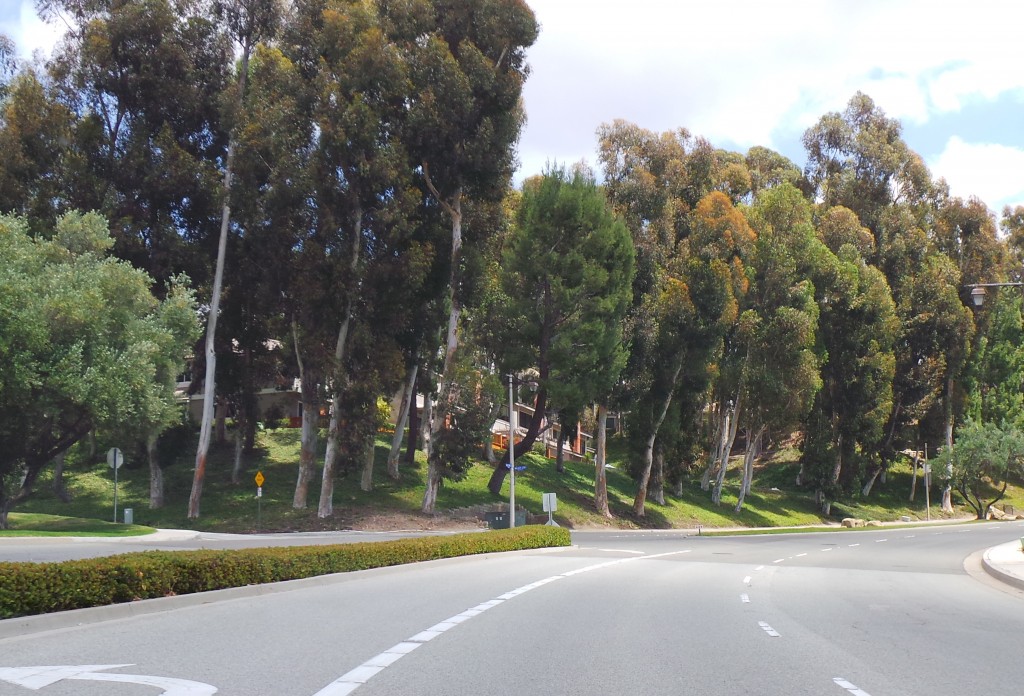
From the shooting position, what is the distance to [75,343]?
1267 inches

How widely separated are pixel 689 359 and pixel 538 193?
12874mm

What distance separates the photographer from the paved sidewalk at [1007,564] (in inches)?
732

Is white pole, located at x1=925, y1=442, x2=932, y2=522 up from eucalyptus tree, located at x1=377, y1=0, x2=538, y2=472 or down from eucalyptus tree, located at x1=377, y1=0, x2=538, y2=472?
down

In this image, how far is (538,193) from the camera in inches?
1731

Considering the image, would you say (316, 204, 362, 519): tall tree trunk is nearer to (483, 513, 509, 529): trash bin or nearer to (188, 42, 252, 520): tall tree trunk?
(188, 42, 252, 520): tall tree trunk

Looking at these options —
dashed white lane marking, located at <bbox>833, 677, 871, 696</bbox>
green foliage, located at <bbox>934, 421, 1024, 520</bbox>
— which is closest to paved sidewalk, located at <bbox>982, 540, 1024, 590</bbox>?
dashed white lane marking, located at <bbox>833, 677, 871, 696</bbox>

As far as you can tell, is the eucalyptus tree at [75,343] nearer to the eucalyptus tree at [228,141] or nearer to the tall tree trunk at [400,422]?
the eucalyptus tree at [228,141]

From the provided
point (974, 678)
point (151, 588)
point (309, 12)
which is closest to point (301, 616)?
point (151, 588)

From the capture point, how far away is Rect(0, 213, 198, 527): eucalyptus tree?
30.5 m

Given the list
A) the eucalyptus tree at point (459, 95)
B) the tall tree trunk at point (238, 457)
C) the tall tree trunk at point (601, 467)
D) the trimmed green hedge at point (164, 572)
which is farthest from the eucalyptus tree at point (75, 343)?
the tall tree trunk at point (601, 467)

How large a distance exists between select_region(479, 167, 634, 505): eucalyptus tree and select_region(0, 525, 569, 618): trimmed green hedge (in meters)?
21.5

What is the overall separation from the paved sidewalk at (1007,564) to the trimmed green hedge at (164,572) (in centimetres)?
1269

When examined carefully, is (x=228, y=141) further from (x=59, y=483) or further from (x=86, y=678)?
(x=86, y=678)

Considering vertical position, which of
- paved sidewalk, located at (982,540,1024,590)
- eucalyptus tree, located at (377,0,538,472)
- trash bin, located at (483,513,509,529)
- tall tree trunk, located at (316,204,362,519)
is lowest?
trash bin, located at (483,513,509,529)
